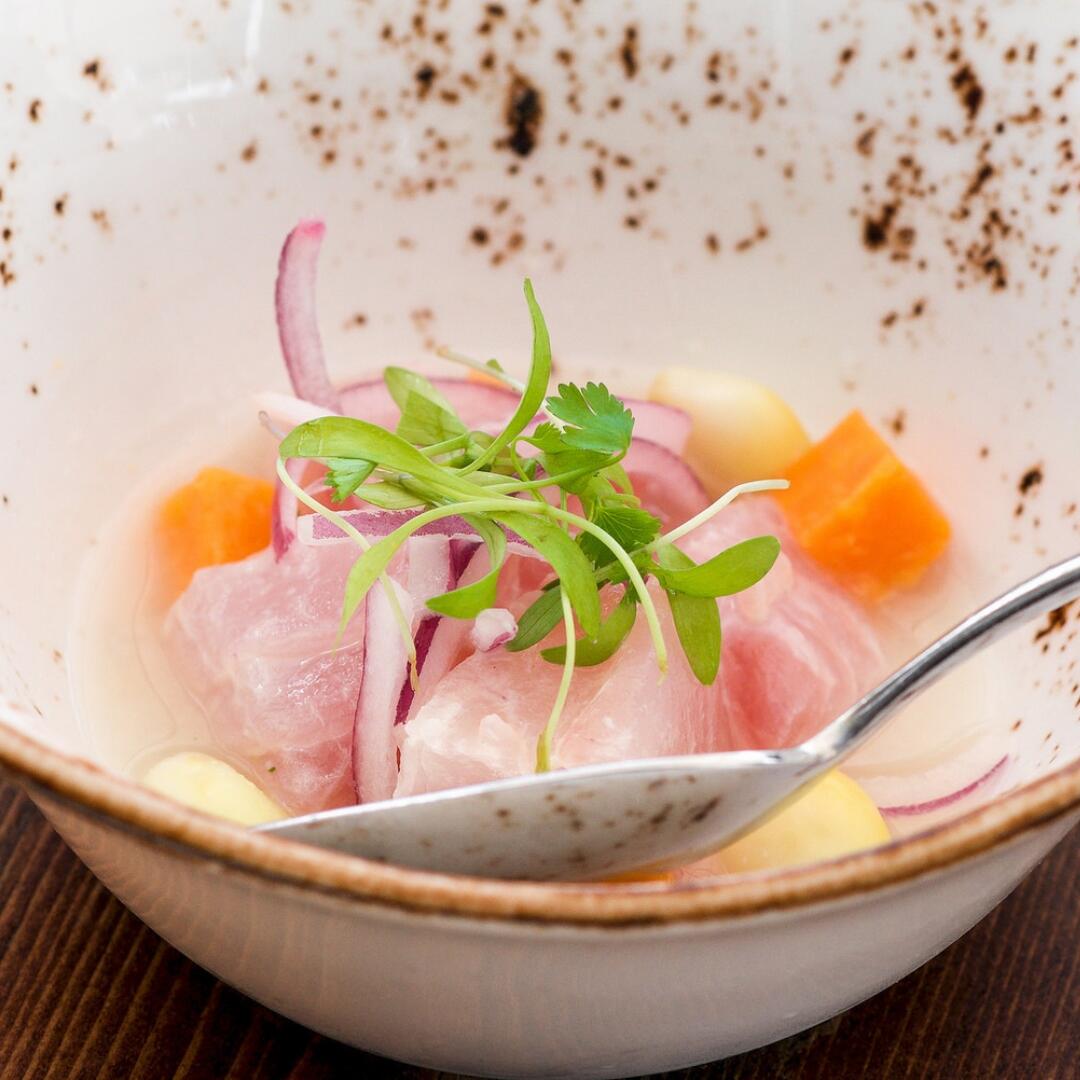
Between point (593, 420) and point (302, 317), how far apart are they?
53 cm

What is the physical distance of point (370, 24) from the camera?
1.56 m

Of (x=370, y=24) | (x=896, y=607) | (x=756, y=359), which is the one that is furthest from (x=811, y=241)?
(x=370, y=24)

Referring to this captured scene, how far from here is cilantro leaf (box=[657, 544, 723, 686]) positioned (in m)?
1.13

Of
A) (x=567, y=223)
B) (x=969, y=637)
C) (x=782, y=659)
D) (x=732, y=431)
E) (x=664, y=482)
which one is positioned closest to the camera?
(x=969, y=637)

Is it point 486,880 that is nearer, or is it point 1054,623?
point 486,880

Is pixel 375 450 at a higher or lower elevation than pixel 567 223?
lower

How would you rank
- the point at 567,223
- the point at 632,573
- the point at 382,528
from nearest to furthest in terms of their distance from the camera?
the point at 632,573 < the point at 382,528 < the point at 567,223

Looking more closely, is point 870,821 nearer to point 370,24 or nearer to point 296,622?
point 296,622

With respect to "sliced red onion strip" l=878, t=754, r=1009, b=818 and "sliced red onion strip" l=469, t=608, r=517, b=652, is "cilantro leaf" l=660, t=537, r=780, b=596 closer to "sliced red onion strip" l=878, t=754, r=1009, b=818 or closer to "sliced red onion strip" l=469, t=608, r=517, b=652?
"sliced red onion strip" l=469, t=608, r=517, b=652

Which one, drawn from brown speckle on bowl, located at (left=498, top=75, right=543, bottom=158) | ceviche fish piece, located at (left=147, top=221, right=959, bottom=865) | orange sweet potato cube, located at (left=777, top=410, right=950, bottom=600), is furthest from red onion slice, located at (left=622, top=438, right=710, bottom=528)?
brown speckle on bowl, located at (left=498, top=75, right=543, bottom=158)

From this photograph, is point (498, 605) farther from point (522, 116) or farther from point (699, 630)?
point (522, 116)

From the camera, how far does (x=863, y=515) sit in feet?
4.83

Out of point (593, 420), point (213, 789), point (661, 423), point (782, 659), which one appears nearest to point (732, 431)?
point (661, 423)

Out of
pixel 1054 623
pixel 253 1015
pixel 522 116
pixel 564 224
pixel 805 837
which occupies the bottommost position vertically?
pixel 253 1015
